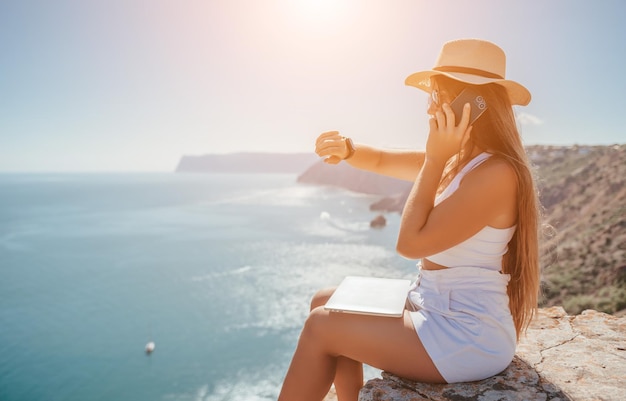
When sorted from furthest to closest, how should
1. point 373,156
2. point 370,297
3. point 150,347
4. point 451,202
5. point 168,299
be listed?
point 168,299, point 150,347, point 373,156, point 370,297, point 451,202

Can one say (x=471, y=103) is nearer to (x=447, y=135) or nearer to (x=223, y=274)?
(x=447, y=135)

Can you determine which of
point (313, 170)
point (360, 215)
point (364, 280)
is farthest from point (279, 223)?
point (313, 170)

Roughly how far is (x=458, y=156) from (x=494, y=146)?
0.21 meters

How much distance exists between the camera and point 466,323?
1.71 m

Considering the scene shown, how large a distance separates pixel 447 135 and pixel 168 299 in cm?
4412

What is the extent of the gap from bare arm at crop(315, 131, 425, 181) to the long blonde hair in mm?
666

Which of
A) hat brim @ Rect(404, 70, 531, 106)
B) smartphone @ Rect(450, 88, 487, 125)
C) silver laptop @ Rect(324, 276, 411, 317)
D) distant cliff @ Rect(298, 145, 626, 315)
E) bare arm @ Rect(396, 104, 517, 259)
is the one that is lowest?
distant cliff @ Rect(298, 145, 626, 315)

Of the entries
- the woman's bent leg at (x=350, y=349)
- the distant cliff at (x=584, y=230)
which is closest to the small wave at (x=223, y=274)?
the distant cliff at (x=584, y=230)

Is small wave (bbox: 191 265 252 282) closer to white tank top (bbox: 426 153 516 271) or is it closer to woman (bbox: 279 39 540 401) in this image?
woman (bbox: 279 39 540 401)

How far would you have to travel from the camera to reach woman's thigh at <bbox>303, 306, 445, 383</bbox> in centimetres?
170

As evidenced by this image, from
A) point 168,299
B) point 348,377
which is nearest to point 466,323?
point 348,377

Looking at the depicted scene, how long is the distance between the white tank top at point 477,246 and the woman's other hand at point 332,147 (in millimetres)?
929

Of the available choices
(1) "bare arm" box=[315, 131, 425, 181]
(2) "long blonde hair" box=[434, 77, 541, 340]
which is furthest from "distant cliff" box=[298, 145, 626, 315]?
(1) "bare arm" box=[315, 131, 425, 181]

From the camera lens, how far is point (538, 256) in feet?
6.31
